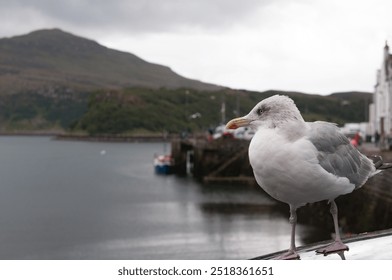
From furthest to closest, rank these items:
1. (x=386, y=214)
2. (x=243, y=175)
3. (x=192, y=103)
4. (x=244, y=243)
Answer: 1. (x=192, y=103)
2. (x=243, y=175)
3. (x=244, y=243)
4. (x=386, y=214)

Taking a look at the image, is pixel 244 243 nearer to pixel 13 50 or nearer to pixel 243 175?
pixel 243 175

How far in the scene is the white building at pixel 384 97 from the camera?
3866cm

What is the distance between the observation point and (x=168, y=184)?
163ft

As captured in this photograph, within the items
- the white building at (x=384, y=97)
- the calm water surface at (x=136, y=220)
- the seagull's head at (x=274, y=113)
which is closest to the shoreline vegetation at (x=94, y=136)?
the calm water surface at (x=136, y=220)

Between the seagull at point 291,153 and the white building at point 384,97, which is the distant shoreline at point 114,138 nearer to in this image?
the white building at point 384,97

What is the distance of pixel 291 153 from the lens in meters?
3.50

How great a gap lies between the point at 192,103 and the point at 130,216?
7462 cm

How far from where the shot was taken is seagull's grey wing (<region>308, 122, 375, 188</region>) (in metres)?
3.70

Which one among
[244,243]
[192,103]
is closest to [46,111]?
[192,103]

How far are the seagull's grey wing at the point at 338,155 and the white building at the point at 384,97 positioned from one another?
111 ft

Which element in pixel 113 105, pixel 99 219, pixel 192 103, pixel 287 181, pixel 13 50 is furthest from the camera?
pixel 13 50

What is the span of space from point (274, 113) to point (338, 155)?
603 millimetres

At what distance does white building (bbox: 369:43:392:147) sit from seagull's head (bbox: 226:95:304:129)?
3442cm

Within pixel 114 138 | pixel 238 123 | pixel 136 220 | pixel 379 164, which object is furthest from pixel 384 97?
pixel 114 138
